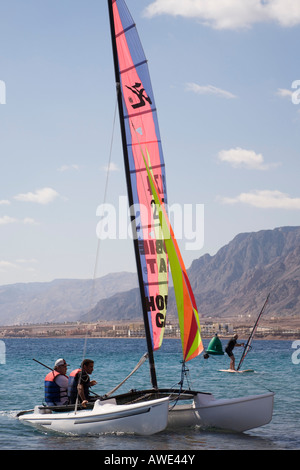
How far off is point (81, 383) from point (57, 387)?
42.2 inches

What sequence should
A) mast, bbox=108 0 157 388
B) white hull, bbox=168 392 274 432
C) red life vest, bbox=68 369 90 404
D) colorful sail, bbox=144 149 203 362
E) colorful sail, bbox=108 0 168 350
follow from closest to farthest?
white hull, bbox=168 392 274 432 < colorful sail, bbox=144 149 203 362 < red life vest, bbox=68 369 90 404 < mast, bbox=108 0 157 388 < colorful sail, bbox=108 0 168 350

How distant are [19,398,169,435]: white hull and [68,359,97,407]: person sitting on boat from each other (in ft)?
1.43

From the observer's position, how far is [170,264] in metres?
16.3

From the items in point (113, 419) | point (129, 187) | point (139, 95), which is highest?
point (139, 95)

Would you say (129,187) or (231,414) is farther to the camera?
(129,187)

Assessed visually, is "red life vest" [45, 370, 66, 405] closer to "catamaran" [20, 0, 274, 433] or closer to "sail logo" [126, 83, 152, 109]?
"catamaran" [20, 0, 274, 433]

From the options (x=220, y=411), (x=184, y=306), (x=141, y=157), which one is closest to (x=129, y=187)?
(x=141, y=157)

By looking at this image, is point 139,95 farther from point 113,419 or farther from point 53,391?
point 113,419

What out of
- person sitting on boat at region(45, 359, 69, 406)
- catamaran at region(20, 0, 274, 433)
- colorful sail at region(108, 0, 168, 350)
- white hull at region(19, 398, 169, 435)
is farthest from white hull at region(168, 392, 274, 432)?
person sitting on boat at region(45, 359, 69, 406)

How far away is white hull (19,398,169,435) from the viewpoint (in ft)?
47.6

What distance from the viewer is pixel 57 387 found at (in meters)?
16.7

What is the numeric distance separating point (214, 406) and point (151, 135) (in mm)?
7417
